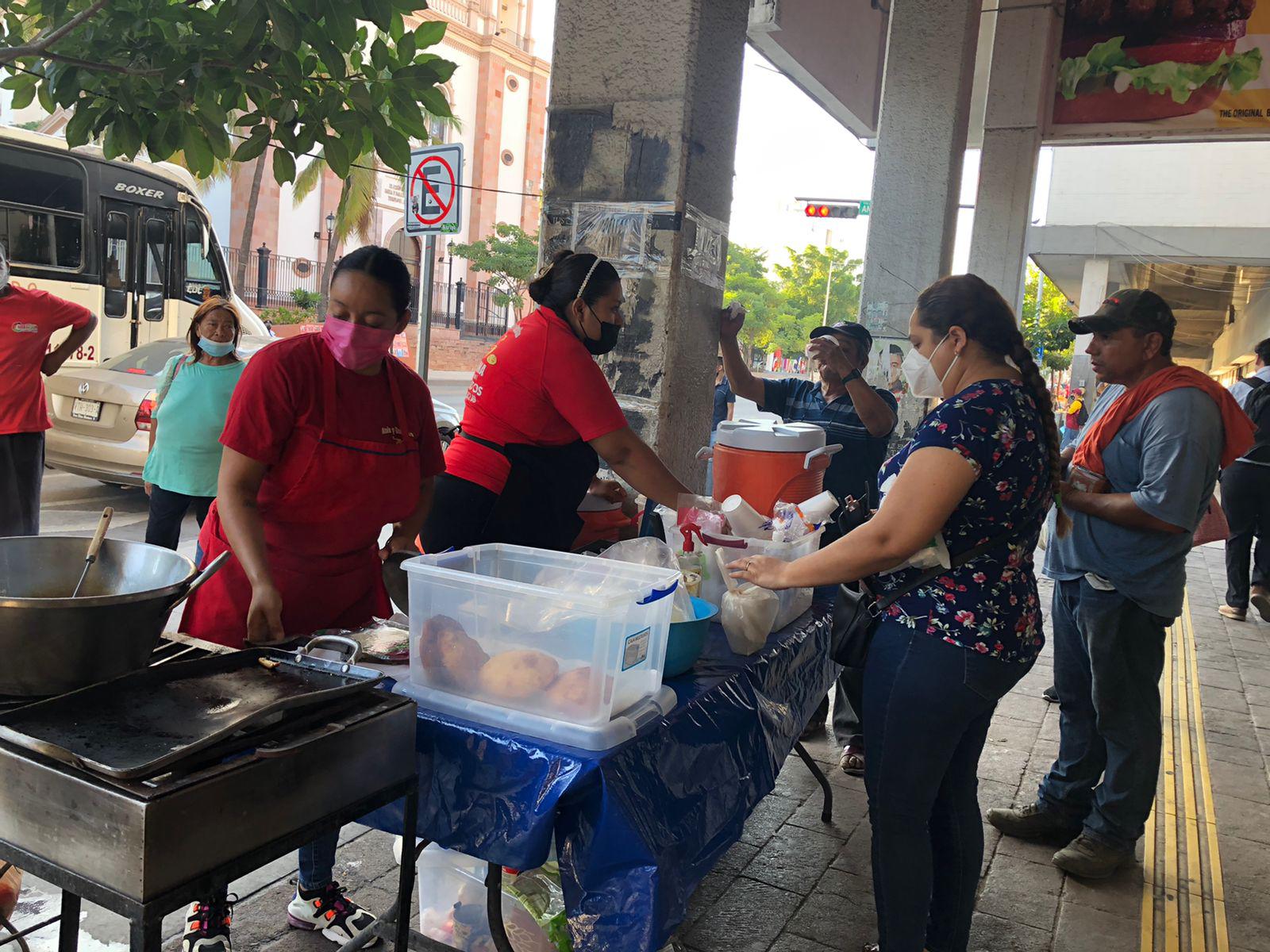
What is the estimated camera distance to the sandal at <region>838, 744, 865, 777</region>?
4.18m

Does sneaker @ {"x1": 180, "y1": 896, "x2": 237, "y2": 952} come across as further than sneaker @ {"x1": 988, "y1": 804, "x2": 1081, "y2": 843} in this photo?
No

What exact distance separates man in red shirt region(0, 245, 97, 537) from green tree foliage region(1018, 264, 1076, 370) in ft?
81.1

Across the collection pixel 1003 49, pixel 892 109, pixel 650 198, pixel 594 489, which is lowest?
pixel 594 489

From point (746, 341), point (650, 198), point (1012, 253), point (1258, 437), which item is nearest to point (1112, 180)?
point (1012, 253)

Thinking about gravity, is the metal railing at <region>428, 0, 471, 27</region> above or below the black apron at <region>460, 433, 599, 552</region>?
above

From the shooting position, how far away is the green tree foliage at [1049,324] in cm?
3031

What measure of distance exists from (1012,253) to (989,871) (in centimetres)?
752

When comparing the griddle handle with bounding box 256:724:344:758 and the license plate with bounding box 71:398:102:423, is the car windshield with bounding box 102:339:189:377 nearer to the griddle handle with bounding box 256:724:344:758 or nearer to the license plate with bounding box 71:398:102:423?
the license plate with bounding box 71:398:102:423

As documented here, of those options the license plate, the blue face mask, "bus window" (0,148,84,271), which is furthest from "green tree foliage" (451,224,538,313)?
the blue face mask

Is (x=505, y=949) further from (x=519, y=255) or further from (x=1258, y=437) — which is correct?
(x=519, y=255)

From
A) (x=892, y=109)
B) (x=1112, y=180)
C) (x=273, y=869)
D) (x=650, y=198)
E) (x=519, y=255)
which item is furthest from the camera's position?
(x=519, y=255)

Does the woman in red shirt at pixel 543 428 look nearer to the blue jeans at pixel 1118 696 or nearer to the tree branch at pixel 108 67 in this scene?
the tree branch at pixel 108 67

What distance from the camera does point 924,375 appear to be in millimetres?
2490

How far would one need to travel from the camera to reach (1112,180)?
17.4 meters
